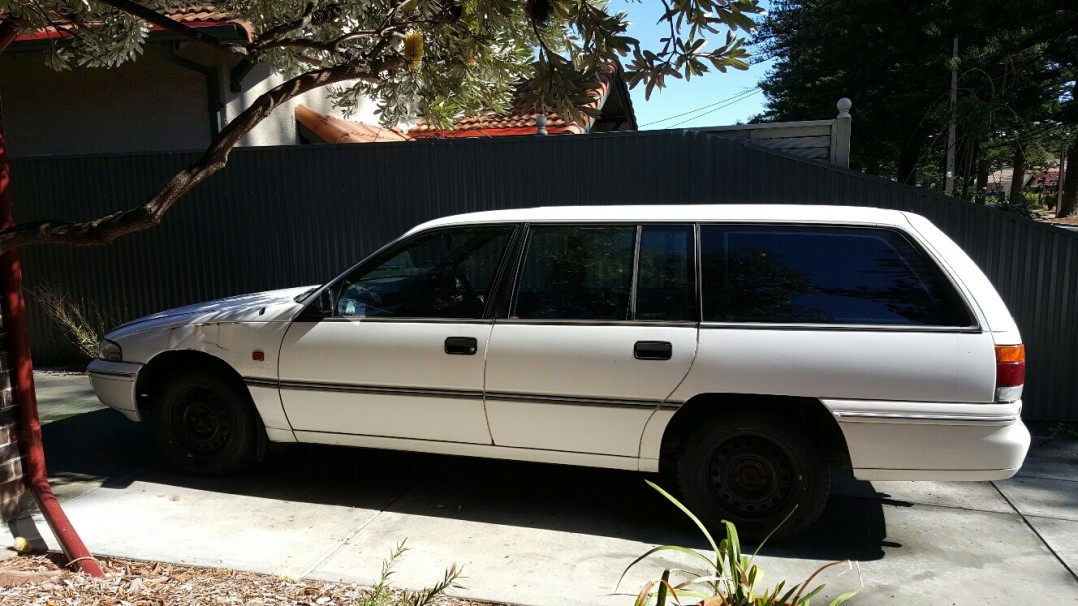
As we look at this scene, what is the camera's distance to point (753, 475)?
4258 millimetres

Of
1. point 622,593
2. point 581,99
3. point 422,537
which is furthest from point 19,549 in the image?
point 581,99

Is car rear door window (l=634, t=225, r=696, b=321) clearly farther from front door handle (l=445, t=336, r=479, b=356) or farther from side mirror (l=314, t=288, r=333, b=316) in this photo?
side mirror (l=314, t=288, r=333, b=316)

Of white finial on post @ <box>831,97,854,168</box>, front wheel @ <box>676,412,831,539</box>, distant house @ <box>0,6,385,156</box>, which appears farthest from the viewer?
distant house @ <box>0,6,385,156</box>

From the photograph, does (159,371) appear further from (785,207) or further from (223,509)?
(785,207)

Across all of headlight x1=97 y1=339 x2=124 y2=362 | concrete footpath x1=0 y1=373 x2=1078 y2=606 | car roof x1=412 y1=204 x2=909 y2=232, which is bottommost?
concrete footpath x1=0 y1=373 x2=1078 y2=606

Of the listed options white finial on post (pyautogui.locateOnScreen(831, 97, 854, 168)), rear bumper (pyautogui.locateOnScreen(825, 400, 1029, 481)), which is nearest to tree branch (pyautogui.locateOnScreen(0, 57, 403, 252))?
rear bumper (pyautogui.locateOnScreen(825, 400, 1029, 481))

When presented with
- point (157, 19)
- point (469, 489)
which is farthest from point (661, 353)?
point (157, 19)

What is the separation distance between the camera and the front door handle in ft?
14.9

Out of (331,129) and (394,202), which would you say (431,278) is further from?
(331,129)

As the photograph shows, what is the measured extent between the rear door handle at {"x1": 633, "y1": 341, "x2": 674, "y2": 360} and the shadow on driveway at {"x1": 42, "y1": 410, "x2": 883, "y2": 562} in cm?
102

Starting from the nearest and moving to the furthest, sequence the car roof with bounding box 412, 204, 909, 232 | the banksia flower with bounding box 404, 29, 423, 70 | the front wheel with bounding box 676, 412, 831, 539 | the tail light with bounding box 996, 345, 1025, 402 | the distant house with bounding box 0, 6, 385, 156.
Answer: the tail light with bounding box 996, 345, 1025, 402 < the front wheel with bounding box 676, 412, 831, 539 < the car roof with bounding box 412, 204, 909, 232 < the banksia flower with bounding box 404, 29, 423, 70 < the distant house with bounding box 0, 6, 385, 156

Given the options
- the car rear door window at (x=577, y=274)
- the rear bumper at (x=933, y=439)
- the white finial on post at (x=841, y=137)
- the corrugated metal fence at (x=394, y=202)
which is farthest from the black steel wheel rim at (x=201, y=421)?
the white finial on post at (x=841, y=137)

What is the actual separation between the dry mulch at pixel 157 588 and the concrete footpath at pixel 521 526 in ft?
0.44

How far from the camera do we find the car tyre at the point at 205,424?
517 cm
